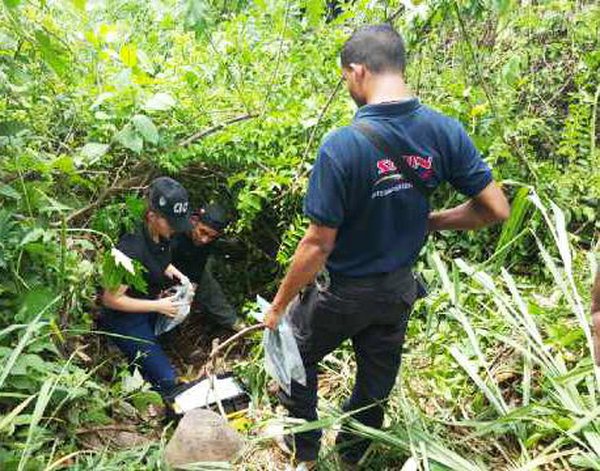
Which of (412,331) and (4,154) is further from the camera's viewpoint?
(412,331)

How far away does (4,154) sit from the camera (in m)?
2.82

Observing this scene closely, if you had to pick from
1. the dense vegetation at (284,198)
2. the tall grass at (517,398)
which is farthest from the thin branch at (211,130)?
the tall grass at (517,398)

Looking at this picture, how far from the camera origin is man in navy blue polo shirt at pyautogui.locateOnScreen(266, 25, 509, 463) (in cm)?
216

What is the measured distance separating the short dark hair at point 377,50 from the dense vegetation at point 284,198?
619 millimetres

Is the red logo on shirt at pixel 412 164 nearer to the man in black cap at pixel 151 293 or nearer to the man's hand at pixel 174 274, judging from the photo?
the man in black cap at pixel 151 293

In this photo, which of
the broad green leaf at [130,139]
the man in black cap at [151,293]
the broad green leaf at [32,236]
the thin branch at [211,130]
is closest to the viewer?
the broad green leaf at [32,236]

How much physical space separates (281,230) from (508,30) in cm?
284

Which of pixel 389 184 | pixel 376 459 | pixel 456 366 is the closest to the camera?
pixel 389 184

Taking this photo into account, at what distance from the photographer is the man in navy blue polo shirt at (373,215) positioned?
7.09ft

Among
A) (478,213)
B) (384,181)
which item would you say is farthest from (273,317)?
(478,213)

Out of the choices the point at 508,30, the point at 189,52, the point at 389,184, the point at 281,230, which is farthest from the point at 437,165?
the point at 508,30

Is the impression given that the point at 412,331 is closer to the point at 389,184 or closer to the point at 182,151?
the point at 389,184

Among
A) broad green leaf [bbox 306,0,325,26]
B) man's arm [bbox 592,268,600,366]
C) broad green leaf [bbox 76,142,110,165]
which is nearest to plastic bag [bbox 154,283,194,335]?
broad green leaf [bbox 76,142,110,165]

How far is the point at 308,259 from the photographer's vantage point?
7.47 feet
